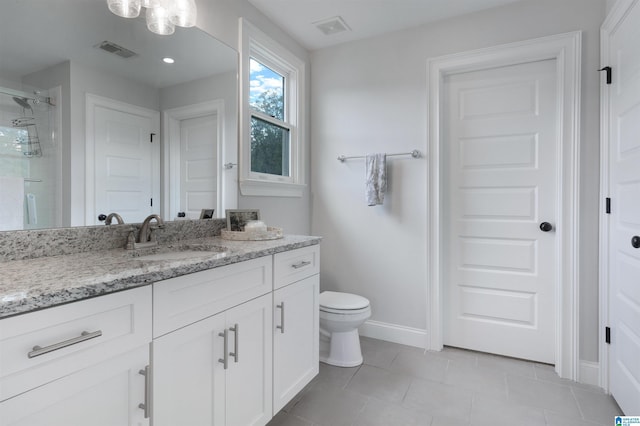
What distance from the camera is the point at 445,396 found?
188 cm

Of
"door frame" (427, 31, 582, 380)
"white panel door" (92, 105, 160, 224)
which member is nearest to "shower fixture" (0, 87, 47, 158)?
"white panel door" (92, 105, 160, 224)

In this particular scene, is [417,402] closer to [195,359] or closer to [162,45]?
[195,359]

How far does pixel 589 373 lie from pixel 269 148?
260 cm

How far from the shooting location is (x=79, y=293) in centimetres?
79

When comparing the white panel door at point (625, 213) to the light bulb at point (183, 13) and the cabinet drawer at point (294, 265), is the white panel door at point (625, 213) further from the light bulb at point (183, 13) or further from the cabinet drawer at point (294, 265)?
the light bulb at point (183, 13)

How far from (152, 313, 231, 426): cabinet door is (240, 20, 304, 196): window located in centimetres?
119

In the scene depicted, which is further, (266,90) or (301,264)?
(266,90)

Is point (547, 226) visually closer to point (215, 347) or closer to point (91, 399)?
point (215, 347)

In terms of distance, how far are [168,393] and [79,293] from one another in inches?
18.1

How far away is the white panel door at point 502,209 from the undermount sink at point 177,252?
5.81 feet

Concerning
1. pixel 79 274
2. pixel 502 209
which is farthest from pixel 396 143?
pixel 79 274

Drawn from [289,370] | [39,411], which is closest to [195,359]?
[39,411]

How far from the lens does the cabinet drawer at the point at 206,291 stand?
1015 millimetres

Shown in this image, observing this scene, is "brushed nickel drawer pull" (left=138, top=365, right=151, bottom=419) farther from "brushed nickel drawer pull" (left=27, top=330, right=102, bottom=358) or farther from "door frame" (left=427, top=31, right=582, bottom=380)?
"door frame" (left=427, top=31, right=582, bottom=380)
